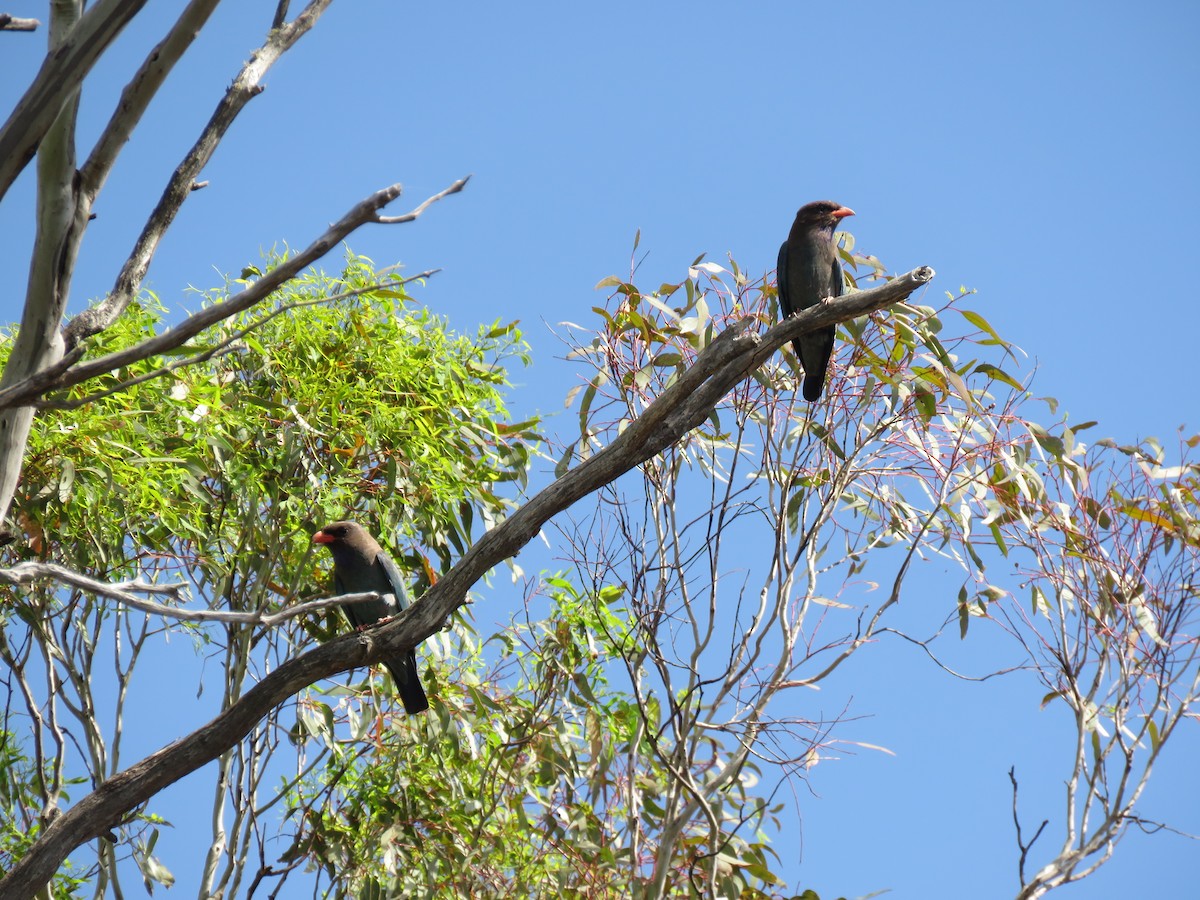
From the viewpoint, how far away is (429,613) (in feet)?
10.9

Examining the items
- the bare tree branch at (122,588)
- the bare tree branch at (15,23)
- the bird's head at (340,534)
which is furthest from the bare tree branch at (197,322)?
the bird's head at (340,534)

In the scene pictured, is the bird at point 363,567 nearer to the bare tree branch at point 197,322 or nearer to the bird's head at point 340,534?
the bird's head at point 340,534

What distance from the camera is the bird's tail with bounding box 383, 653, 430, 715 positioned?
4613mm

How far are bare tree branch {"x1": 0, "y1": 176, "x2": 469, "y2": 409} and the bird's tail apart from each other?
2542mm

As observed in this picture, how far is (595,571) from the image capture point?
4.73 m

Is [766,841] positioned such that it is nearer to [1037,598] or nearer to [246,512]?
[1037,598]

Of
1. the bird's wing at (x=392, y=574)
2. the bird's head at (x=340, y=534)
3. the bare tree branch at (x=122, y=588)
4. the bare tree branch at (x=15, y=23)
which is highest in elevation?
the bird's head at (x=340, y=534)

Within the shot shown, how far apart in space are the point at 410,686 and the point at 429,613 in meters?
1.55

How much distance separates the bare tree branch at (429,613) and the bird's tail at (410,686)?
1.19 m

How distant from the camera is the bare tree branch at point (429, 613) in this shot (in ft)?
10.6

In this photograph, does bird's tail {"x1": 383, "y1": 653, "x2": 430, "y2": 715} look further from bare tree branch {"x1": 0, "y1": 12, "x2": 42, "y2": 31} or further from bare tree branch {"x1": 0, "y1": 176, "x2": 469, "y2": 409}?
bare tree branch {"x1": 0, "y1": 12, "x2": 42, "y2": 31}

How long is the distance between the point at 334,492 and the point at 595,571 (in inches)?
48.4

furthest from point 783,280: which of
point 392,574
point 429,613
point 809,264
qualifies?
point 429,613

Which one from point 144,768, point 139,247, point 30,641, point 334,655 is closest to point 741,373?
point 334,655
